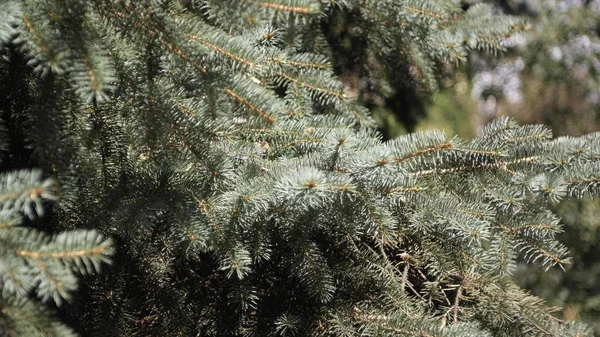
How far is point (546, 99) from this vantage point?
12.4 ft

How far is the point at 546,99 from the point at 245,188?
11.1 feet

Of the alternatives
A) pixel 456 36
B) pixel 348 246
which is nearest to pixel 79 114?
pixel 348 246

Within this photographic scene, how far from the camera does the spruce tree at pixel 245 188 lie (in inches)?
30.8

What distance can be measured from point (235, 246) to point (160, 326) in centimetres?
23

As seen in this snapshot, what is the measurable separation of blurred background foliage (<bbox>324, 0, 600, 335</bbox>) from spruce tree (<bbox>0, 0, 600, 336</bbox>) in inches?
46.3

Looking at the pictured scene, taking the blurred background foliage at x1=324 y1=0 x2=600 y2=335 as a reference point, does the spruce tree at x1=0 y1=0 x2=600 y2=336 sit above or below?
above

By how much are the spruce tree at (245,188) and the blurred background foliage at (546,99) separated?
118cm

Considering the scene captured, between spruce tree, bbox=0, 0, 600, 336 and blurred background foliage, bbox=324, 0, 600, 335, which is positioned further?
blurred background foliage, bbox=324, 0, 600, 335

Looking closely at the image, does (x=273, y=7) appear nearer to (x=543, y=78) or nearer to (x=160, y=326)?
(x=160, y=326)

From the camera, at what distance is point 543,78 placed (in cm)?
358

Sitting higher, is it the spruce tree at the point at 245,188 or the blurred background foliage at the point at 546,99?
the spruce tree at the point at 245,188

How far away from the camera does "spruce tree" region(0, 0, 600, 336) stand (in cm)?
78

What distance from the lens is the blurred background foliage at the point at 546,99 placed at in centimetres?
279

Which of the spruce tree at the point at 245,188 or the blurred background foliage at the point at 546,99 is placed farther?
the blurred background foliage at the point at 546,99
